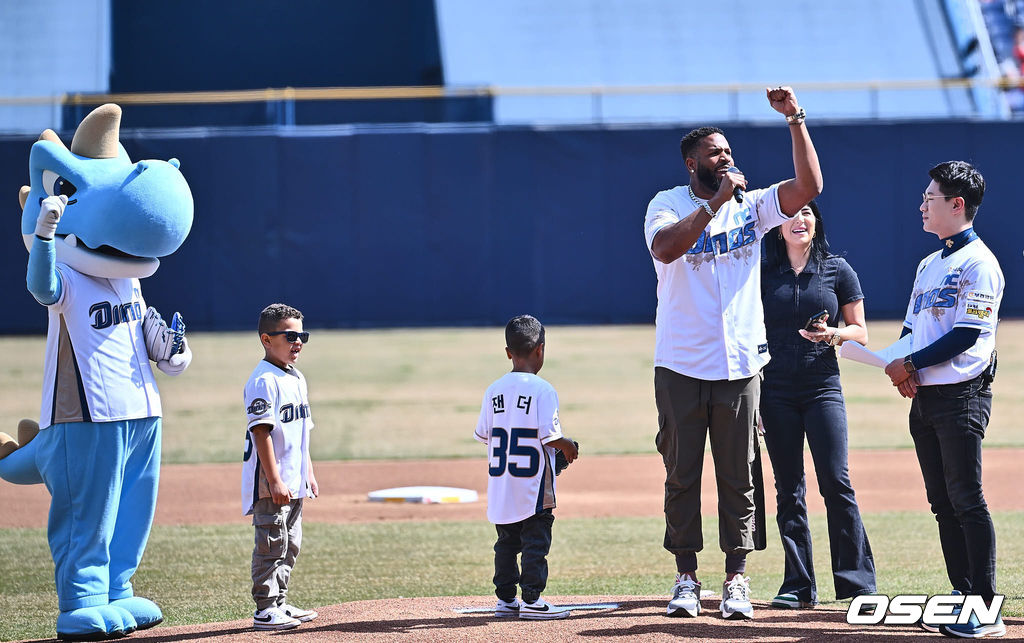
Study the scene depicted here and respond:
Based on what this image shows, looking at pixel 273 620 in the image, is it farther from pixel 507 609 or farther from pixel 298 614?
pixel 507 609

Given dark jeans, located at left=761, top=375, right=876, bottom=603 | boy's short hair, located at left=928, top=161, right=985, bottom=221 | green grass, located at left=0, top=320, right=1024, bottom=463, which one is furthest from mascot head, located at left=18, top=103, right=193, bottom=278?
green grass, located at left=0, top=320, right=1024, bottom=463

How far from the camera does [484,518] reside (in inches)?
357

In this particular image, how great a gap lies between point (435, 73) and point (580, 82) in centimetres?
335

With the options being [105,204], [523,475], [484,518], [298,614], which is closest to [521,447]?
[523,475]

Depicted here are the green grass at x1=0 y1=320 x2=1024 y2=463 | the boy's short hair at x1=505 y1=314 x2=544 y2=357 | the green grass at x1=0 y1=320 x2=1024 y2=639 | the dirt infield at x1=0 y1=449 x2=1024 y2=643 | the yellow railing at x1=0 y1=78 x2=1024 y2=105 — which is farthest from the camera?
the yellow railing at x1=0 y1=78 x2=1024 y2=105

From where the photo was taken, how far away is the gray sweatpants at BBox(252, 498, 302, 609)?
198 inches

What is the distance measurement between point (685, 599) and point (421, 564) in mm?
2610

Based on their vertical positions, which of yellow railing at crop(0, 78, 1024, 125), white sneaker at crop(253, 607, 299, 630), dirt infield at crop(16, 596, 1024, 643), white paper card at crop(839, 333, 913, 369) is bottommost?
dirt infield at crop(16, 596, 1024, 643)

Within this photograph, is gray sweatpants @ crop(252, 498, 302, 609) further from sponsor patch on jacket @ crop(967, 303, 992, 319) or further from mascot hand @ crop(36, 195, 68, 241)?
sponsor patch on jacket @ crop(967, 303, 992, 319)

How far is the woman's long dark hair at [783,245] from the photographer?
5.83 metres

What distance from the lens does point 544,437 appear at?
17.2 ft

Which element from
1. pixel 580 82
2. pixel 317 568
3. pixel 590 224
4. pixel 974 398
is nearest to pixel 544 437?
pixel 974 398

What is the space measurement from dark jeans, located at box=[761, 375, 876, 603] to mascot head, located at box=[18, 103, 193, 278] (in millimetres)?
2908

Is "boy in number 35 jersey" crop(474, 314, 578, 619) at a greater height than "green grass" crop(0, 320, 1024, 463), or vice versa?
"green grass" crop(0, 320, 1024, 463)
